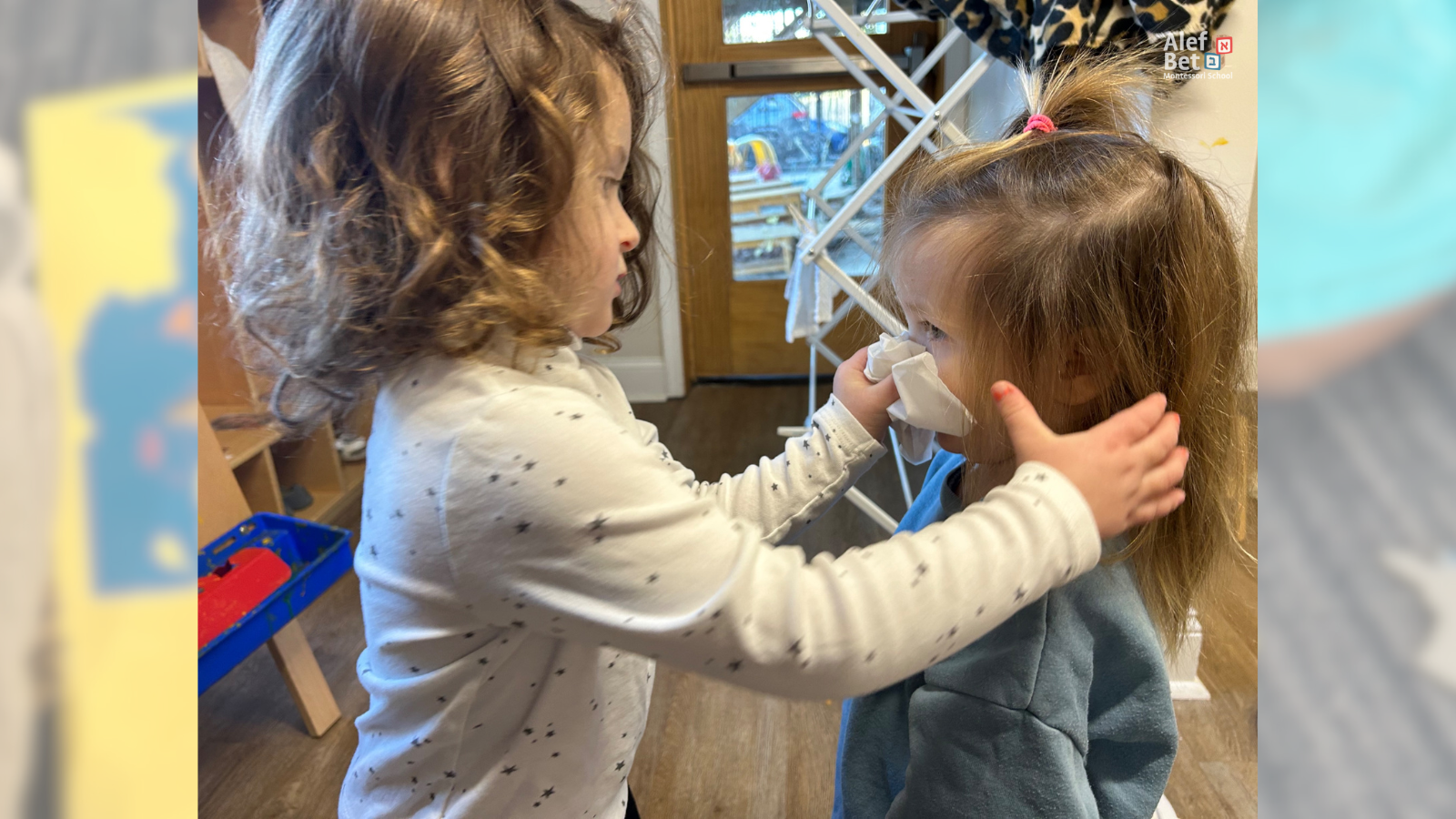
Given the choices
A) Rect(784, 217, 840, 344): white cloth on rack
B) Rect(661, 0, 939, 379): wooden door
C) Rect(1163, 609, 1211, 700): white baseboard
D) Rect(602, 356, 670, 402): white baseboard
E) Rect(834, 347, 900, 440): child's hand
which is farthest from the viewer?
Rect(602, 356, 670, 402): white baseboard

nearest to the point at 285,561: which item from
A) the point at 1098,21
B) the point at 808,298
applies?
the point at 808,298

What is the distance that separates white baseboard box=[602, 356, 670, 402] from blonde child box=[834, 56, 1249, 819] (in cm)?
245

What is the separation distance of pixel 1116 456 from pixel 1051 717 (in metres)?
0.17

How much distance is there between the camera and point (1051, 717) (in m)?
0.54

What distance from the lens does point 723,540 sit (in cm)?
45

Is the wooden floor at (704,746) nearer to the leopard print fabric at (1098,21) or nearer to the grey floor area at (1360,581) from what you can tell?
the leopard print fabric at (1098,21)

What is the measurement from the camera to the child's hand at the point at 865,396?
71cm

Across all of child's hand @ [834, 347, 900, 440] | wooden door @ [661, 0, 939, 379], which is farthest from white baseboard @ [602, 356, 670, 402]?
child's hand @ [834, 347, 900, 440]

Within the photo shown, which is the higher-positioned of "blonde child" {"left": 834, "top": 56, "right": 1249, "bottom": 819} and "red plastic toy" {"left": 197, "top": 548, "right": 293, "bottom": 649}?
"blonde child" {"left": 834, "top": 56, "right": 1249, "bottom": 819}

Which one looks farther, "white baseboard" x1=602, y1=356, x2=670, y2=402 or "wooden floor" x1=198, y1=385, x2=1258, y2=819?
"white baseboard" x1=602, y1=356, x2=670, y2=402

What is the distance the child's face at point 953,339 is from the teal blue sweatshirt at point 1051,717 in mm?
109

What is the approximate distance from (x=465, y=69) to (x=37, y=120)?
0.39 meters

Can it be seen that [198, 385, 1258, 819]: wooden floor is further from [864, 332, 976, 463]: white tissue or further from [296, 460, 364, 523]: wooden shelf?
[864, 332, 976, 463]: white tissue

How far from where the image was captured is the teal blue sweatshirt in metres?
0.54
